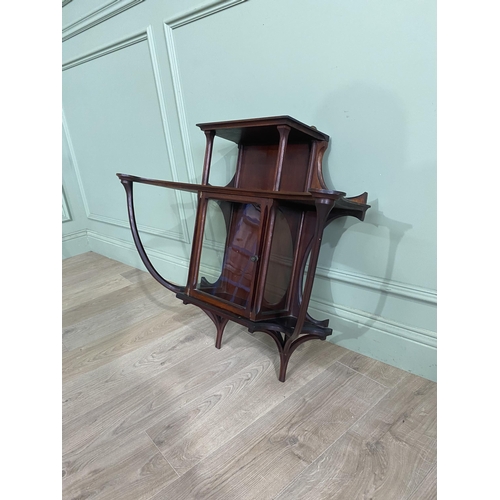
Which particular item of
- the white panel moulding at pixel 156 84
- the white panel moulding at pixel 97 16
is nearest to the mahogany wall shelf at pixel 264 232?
the white panel moulding at pixel 156 84

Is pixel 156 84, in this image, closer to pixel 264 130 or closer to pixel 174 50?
pixel 174 50

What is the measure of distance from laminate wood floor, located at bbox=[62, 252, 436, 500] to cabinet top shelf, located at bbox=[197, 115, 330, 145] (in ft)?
2.35

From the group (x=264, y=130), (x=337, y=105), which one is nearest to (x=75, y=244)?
(x=264, y=130)

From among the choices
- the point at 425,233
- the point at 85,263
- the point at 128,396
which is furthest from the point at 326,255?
the point at 85,263

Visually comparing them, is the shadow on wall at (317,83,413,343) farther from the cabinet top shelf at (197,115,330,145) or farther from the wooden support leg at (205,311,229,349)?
the wooden support leg at (205,311,229,349)

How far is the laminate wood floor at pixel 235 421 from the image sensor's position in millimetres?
759

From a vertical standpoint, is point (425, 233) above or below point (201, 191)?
below

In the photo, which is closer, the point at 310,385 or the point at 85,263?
the point at 310,385

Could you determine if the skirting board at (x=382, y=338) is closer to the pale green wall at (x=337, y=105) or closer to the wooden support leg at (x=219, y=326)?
the pale green wall at (x=337, y=105)

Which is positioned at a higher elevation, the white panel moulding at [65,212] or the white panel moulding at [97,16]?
the white panel moulding at [97,16]

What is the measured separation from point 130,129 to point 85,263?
3.27 ft

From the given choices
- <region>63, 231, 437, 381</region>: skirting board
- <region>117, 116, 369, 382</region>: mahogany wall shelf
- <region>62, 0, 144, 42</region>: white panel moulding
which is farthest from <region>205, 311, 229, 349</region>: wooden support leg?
<region>62, 0, 144, 42</region>: white panel moulding

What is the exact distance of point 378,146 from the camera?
997 millimetres

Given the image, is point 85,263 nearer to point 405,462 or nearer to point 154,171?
point 154,171
